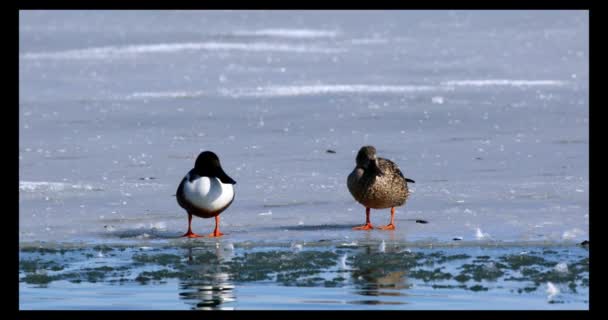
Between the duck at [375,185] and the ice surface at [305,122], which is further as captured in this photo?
the ice surface at [305,122]

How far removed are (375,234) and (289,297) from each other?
238 cm

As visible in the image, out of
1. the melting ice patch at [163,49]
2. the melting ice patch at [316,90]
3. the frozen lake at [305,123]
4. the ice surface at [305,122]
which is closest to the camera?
the frozen lake at [305,123]

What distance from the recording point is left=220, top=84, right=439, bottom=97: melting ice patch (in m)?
18.8

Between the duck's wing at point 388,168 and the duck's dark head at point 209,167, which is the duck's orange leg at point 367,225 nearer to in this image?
the duck's wing at point 388,168

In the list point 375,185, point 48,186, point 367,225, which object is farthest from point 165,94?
point 367,225

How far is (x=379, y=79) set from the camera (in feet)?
67.0

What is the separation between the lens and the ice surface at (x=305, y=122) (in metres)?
10.3

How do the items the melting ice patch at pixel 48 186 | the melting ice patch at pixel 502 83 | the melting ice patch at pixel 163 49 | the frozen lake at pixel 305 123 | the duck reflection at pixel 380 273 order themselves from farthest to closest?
the melting ice patch at pixel 163 49, the melting ice patch at pixel 502 83, the melting ice patch at pixel 48 186, the frozen lake at pixel 305 123, the duck reflection at pixel 380 273

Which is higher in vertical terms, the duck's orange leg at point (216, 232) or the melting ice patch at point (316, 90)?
the melting ice patch at point (316, 90)

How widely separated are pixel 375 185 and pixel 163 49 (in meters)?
15.1

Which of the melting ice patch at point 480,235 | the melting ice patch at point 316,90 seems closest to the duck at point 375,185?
the melting ice patch at point 480,235

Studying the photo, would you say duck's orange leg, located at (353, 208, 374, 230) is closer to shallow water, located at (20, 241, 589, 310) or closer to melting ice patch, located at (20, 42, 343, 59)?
shallow water, located at (20, 241, 589, 310)

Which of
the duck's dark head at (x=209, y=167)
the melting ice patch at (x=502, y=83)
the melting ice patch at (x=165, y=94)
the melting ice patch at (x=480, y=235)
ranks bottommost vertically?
the melting ice patch at (x=480, y=235)
